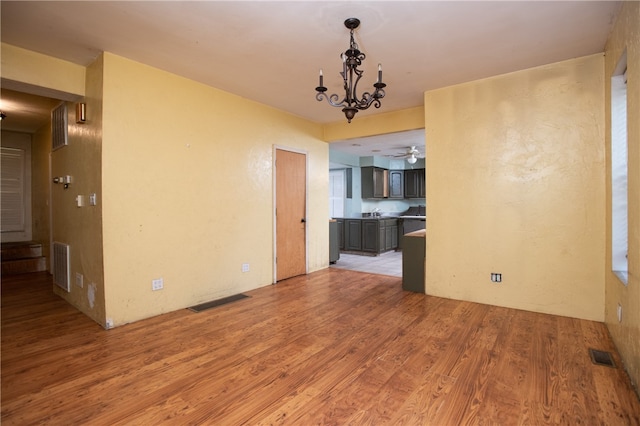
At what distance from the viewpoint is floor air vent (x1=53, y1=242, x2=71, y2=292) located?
3.66 meters

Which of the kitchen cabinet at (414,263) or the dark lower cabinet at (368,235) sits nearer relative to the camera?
the kitchen cabinet at (414,263)

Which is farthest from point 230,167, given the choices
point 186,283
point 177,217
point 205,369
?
point 205,369

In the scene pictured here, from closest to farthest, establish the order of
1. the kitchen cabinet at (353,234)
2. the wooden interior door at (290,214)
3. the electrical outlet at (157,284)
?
the electrical outlet at (157,284), the wooden interior door at (290,214), the kitchen cabinet at (353,234)

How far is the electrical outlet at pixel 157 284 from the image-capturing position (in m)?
3.37

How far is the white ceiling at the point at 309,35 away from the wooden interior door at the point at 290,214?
1629 mm

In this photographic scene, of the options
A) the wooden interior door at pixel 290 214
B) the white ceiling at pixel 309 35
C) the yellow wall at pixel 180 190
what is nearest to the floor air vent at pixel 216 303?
the yellow wall at pixel 180 190

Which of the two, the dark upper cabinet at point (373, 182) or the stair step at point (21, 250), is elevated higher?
the dark upper cabinet at point (373, 182)

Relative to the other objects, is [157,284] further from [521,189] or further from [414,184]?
[414,184]

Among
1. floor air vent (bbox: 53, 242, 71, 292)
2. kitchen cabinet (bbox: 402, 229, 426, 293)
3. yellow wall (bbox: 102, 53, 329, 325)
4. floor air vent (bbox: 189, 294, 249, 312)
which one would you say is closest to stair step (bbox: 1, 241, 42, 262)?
floor air vent (bbox: 53, 242, 71, 292)

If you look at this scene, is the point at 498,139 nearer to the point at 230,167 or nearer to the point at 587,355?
the point at 587,355

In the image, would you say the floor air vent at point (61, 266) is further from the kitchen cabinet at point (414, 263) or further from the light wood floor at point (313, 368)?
the kitchen cabinet at point (414, 263)

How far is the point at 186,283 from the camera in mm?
3668

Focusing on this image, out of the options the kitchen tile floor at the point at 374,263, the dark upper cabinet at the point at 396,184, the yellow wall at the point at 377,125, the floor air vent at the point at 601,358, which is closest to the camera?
the floor air vent at the point at 601,358

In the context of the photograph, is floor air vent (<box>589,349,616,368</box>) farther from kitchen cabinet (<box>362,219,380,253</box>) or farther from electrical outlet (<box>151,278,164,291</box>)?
kitchen cabinet (<box>362,219,380,253</box>)
